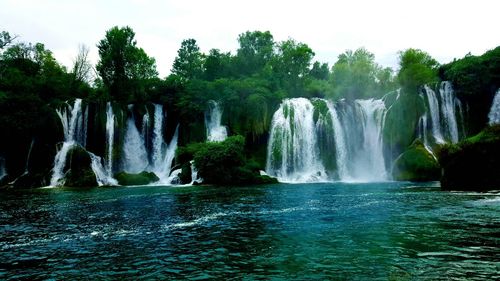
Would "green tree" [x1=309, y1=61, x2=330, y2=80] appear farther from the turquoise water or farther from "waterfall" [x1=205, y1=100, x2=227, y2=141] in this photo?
the turquoise water

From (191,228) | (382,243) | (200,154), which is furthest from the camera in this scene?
(200,154)

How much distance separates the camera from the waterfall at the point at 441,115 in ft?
152

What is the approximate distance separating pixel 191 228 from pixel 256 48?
212 ft

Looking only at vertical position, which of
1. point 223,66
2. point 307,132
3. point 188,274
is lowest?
point 188,274

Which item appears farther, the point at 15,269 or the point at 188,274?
the point at 15,269

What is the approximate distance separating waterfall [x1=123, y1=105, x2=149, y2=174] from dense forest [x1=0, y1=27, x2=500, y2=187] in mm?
Answer: 1498

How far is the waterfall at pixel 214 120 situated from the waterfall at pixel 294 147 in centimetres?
703

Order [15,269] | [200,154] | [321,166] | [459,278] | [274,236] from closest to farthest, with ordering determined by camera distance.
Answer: [459,278] → [15,269] → [274,236] → [200,154] → [321,166]

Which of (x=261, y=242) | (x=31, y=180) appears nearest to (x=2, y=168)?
(x=31, y=180)

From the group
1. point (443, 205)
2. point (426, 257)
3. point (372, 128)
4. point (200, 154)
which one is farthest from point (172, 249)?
point (372, 128)

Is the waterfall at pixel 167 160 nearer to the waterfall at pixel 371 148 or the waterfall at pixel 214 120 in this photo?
the waterfall at pixel 214 120

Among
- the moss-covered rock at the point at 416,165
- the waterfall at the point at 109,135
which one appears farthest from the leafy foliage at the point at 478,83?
the waterfall at the point at 109,135

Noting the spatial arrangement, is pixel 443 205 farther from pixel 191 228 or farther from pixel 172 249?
pixel 172 249

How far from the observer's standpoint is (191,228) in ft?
A: 50.0
